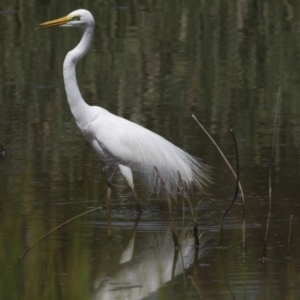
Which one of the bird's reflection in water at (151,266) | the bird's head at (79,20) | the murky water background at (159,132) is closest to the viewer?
the bird's reflection in water at (151,266)

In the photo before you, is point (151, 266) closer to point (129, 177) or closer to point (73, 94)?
point (129, 177)

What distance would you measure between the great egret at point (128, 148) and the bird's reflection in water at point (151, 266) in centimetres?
65

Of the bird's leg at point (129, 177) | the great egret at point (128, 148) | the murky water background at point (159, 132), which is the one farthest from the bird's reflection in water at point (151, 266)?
the great egret at point (128, 148)

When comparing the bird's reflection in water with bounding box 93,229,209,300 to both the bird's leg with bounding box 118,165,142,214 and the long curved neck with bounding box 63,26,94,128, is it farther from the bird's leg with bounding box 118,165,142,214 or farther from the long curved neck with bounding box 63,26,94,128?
the long curved neck with bounding box 63,26,94,128

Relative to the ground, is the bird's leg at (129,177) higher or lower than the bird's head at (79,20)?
lower

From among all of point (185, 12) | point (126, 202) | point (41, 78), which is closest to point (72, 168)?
point (126, 202)

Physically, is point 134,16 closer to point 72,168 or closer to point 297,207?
point 72,168

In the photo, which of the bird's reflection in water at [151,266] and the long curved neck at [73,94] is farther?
the long curved neck at [73,94]

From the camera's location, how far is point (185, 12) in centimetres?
1598

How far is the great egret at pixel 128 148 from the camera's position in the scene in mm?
6496

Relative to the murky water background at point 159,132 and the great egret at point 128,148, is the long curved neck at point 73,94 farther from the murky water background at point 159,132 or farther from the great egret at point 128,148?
the murky water background at point 159,132

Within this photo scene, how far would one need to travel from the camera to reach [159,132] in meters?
8.67

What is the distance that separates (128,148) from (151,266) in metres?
1.40

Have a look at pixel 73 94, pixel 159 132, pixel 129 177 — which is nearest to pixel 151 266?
pixel 129 177
